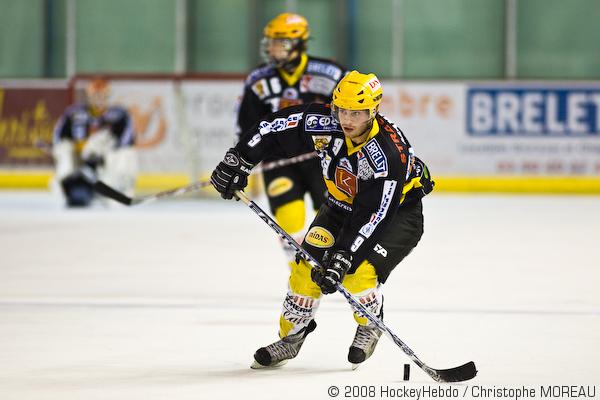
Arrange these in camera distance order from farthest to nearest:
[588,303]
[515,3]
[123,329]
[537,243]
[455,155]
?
[515,3]
[455,155]
[537,243]
[588,303]
[123,329]

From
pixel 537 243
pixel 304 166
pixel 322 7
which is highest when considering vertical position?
pixel 322 7

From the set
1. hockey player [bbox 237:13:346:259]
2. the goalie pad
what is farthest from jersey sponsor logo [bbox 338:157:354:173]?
the goalie pad

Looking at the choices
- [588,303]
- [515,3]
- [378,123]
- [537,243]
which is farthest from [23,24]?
[378,123]

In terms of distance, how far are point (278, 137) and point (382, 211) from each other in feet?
1.57

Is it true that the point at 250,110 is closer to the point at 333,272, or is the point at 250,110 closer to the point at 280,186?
the point at 280,186

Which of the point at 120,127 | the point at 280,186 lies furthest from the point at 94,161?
the point at 280,186

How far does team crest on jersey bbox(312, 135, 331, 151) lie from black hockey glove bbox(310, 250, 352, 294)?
36 centimetres

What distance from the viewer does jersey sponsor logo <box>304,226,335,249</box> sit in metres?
4.53

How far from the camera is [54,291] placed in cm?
638

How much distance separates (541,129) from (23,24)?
699cm

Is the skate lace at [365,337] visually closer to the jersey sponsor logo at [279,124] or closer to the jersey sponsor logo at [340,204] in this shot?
the jersey sponsor logo at [340,204]

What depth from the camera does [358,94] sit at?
4227mm

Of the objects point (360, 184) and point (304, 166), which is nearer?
point (360, 184)

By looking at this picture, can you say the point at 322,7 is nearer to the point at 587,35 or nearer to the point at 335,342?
the point at 587,35
